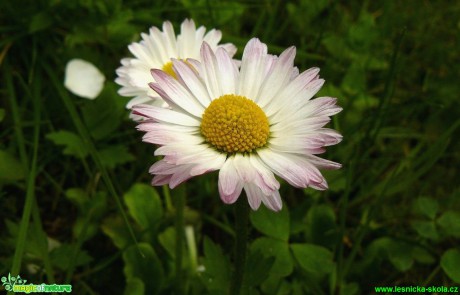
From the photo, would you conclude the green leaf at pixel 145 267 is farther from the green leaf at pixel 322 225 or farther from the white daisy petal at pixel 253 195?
the white daisy petal at pixel 253 195

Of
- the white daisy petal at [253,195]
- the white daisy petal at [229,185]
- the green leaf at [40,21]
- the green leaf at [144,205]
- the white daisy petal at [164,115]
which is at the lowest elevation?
the green leaf at [144,205]

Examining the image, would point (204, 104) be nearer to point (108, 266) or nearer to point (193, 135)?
point (193, 135)

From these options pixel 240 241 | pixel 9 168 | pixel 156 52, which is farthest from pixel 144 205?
pixel 240 241

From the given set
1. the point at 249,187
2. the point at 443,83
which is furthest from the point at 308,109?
the point at 443,83

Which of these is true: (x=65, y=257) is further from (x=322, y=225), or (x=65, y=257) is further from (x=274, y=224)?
(x=322, y=225)

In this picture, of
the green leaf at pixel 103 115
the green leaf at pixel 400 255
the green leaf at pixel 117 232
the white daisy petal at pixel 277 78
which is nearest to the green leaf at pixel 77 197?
the green leaf at pixel 117 232

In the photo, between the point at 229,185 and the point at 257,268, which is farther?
the point at 257,268
